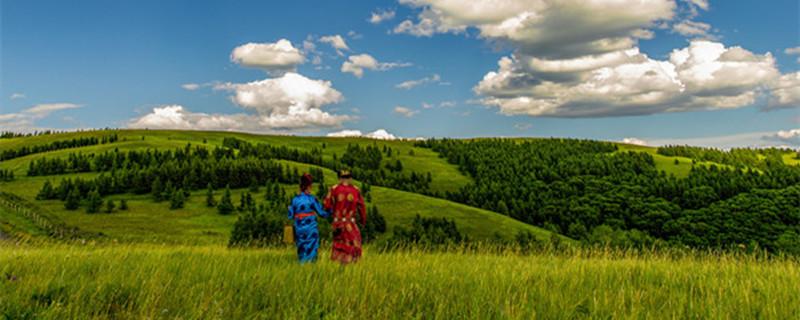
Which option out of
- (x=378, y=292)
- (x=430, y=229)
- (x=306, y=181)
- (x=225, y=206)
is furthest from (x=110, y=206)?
(x=378, y=292)

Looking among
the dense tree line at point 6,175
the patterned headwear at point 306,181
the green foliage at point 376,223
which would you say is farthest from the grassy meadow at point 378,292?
the dense tree line at point 6,175

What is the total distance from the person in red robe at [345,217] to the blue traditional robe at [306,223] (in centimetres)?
32

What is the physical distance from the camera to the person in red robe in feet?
35.8

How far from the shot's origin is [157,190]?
465 ft

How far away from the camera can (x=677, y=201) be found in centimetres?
18062

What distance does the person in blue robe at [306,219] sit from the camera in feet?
36.1

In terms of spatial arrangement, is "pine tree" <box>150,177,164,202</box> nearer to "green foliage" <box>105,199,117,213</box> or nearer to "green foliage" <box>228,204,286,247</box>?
"green foliage" <box>105,199,117,213</box>

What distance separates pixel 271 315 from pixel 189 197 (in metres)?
153

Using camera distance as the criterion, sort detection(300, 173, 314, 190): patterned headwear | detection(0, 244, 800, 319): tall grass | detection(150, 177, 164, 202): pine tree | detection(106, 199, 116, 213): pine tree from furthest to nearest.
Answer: detection(150, 177, 164, 202): pine tree < detection(106, 199, 116, 213): pine tree < detection(300, 173, 314, 190): patterned headwear < detection(0, 244, 800, 319): tall grass

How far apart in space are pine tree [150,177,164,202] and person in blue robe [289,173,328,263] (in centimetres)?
14643

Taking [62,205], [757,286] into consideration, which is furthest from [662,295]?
[62,205]

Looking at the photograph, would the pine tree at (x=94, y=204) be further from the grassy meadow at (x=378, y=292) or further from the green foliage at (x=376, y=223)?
the grassy meadow at (x=378, y=292)

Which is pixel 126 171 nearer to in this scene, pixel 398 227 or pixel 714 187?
pixel 398 227

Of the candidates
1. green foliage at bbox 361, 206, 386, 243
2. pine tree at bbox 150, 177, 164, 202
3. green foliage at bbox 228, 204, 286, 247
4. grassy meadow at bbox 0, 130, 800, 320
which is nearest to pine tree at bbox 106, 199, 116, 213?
pine tree at bbox 150, 177, 164, 202
